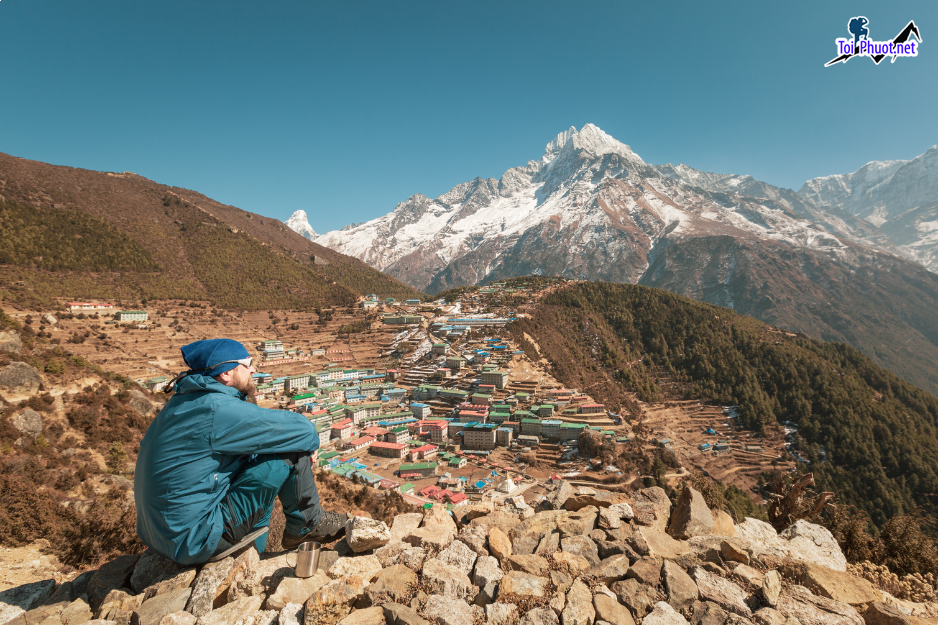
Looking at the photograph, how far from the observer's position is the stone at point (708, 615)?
217cm

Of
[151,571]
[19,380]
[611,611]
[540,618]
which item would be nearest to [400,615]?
[540,618]

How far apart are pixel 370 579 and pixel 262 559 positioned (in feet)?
2.79

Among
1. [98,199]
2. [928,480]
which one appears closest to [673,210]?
[928,480]

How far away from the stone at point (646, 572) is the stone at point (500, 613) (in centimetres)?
99

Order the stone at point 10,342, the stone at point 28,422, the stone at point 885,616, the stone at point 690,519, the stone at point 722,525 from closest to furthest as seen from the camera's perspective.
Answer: the stone at point 885,616, the stone at point 690,519, the stone at point 722,525, the stone at point 28,422, the stone at point 10,342

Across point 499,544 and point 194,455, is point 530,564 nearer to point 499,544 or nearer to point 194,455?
point 499,544

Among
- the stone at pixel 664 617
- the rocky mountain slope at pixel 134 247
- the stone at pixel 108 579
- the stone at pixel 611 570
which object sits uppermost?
the rocky mountain slope at pixel 134 247

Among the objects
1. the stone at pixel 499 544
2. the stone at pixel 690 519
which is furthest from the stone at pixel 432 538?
the stone at pixel 690 519

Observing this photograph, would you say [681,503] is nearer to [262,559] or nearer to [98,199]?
[262,559]

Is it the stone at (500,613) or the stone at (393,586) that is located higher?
the stone at (500,613)

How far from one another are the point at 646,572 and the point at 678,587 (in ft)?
0.67

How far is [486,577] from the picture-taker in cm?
254

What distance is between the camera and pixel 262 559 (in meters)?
2.71

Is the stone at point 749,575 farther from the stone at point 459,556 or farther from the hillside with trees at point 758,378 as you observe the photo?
the hillside with trees at point 758,378
